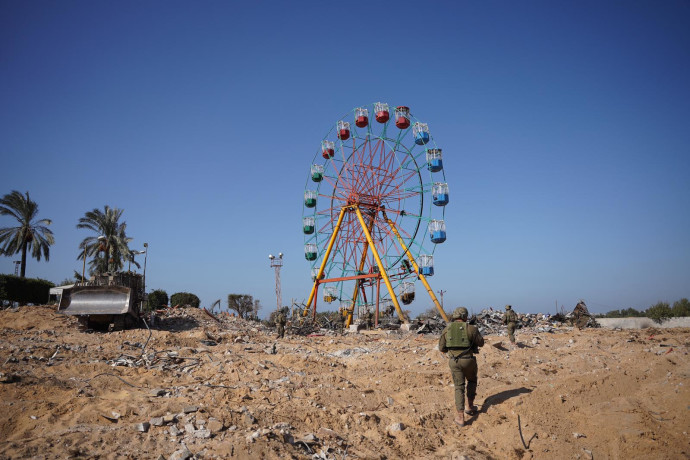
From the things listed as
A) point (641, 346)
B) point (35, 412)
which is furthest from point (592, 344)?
point (35, 412)

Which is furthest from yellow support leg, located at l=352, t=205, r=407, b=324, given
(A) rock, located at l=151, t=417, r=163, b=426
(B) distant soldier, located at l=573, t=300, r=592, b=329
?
(A) rock, located at l=151, t=417, r=163, b=426

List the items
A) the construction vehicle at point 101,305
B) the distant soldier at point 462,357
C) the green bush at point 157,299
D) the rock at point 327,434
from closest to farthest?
1. the rock at point 327,434
2. the distant soldier at point 462,357
3. the construction vehicle at point 101,305
4. the green bush at point 157,299

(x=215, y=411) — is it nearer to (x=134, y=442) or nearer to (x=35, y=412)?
(x=134, y=442)

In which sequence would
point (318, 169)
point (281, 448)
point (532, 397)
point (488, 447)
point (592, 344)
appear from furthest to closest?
point (318, 169) < point (592, 344) < point (532, 397) < point (488, 447) < point (281, 448)

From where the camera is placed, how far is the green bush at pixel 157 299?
32.1 meters

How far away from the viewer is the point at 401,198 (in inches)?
1107

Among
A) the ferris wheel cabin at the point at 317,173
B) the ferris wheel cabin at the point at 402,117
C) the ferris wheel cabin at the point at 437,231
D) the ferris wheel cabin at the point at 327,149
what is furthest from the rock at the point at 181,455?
the ferris wheel cabin at the point at 327,149

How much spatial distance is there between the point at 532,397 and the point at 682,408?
1.92m

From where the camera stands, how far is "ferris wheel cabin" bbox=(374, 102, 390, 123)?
27208mm

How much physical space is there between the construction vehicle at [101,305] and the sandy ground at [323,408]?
556 centimetres

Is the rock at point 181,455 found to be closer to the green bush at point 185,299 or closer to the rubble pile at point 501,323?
the rubble pile at point 501,323

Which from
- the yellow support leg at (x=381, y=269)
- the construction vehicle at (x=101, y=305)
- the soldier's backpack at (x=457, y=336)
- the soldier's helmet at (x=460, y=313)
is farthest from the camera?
the yellow support leg at (x=381, y=269)

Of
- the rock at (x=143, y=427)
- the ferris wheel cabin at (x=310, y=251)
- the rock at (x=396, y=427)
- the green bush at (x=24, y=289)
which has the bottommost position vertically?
the rock at (x=396, y=427)

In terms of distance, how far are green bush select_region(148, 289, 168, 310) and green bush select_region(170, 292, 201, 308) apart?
2.43ft
